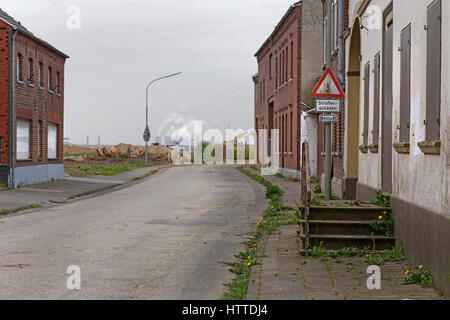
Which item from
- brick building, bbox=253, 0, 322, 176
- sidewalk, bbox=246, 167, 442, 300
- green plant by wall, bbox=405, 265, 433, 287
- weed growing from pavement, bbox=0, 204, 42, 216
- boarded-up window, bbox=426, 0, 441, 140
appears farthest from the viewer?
brick building, bbox=253, 0, 322, 176

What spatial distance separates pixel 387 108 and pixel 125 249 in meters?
5.08

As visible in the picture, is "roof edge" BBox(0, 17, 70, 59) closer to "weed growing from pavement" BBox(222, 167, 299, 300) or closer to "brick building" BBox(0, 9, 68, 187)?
"brick building" BBox(0, 9, 68, 187)

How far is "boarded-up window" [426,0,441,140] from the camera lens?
24.1 ft

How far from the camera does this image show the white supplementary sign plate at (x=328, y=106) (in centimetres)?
1462

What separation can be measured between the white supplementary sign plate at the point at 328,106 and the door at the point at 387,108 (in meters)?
2.81

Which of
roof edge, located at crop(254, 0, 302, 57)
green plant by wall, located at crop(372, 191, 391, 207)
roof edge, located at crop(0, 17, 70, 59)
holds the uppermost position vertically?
roof edge, located at crop(254, 0, 302, 57)

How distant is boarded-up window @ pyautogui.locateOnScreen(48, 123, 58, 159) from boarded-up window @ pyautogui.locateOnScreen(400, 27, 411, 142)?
24.0 metres

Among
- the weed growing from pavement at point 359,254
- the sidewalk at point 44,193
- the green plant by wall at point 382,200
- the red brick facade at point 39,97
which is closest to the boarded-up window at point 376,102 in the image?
the green plant by wall at point 382,200

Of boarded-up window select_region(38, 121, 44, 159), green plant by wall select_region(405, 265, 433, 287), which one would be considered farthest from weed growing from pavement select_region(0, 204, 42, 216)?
green plant by wall select_region(405, 265, 433, 287)

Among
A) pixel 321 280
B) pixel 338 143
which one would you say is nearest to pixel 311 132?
pixel 338 143

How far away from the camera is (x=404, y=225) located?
8914 millimetres

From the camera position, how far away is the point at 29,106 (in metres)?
26.8

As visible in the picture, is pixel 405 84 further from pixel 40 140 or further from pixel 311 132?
pixel 40 140

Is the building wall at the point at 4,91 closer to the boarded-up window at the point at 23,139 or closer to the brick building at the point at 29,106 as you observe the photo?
the brick building at the point at 29,106
